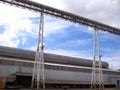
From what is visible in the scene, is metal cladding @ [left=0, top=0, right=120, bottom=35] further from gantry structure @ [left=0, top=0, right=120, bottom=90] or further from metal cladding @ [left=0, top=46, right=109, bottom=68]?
metal cladding @ [left=0, top=46, right=109, bottom=68]

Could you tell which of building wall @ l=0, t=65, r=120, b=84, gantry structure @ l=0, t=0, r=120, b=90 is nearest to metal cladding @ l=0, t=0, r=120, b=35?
gantry structure @ l=0, t=0, r=120, b=90

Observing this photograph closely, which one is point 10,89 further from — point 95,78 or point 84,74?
point 84,74

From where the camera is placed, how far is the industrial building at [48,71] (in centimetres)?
3003

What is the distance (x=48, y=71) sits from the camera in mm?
34875

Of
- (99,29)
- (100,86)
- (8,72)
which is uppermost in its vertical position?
(99,29)

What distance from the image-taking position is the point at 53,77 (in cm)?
3528

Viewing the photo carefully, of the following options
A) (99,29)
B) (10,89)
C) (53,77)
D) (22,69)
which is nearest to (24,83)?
(22,69)

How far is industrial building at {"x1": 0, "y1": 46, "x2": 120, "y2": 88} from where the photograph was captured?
30031mm

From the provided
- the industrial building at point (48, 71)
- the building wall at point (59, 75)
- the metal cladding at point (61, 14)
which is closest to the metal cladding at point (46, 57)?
the industrial building at point (48, 71)

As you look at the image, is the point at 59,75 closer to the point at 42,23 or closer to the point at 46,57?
the point at 46,57

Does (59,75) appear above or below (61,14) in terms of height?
below

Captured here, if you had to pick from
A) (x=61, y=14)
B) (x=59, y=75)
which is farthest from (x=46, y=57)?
(x=61, y=14)

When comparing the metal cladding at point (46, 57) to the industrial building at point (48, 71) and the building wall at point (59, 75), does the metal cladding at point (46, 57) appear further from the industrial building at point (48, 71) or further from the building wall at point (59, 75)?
the building wall at point (59, 75)

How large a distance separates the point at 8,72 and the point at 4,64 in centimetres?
129
